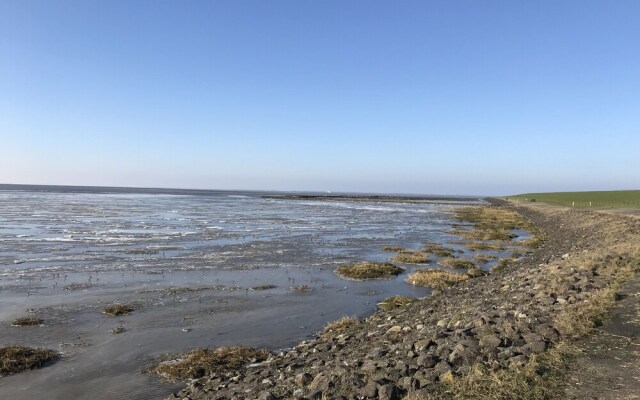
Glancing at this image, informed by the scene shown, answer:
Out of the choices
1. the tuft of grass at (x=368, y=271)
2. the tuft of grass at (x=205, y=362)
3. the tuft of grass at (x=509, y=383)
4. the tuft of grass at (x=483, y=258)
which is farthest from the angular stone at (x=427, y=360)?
the tuft of grass at (x=483, y=258)

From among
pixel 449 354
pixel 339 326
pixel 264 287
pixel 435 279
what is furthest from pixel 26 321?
pixel 435 279

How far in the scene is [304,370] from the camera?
9.35 m

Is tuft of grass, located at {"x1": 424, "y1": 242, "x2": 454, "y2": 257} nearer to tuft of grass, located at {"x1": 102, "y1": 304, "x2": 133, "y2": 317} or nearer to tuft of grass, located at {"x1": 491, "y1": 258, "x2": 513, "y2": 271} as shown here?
tuft of grass, located at {"x1": 491, "y1": 258, "x2": 513, "y2": 271}

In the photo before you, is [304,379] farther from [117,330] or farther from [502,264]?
[502,264]

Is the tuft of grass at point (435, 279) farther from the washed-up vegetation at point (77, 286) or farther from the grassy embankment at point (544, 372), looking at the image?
the washed-up vegetation at point (77, 286)

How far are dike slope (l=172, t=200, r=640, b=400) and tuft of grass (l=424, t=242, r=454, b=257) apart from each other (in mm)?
16101

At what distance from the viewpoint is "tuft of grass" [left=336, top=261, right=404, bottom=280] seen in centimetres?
2283

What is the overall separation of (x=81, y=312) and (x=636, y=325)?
16.6 metres

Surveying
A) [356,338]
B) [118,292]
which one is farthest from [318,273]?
[356,338]

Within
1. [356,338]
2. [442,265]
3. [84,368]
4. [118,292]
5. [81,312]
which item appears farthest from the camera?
[442,265]

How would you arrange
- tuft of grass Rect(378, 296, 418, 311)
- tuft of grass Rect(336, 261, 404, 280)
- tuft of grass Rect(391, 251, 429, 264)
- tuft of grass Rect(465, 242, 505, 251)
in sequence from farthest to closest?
1. tuft of grass Rect(465, 242, 505, 251)
2. tuft of grass Rect(391, 251, 429, 264)
3. tuft of grass Rect(336, 261, 404, 280)
4. tuft of grass Rect(378, 296, 418, 311)

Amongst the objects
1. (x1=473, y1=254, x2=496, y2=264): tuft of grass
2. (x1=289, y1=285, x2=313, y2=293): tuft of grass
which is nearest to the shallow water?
(x1=289, y1=285, x2=313, y2=293): tuft of grass

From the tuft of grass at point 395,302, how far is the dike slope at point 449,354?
1.79 metres

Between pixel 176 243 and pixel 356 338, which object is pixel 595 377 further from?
pixel 176 243
